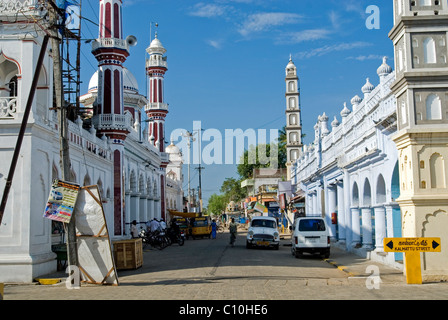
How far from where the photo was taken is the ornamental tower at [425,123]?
41.2 feet

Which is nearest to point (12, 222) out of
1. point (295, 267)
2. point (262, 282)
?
point (262, 282)

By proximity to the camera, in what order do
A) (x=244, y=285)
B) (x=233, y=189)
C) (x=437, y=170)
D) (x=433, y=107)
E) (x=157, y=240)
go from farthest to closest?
(x=233, y=189) → (x=157, y=240) → (x=433, y=107) → (x=437, y=170) → (x=244, y=285)

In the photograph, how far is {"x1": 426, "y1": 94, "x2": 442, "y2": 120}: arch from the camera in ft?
42.2

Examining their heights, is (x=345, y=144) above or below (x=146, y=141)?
below

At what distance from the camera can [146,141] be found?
42.3 meters

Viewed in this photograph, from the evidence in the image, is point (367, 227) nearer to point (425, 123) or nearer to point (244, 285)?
point (425, 123)

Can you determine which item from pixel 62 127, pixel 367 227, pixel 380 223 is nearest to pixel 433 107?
pixel 380 223

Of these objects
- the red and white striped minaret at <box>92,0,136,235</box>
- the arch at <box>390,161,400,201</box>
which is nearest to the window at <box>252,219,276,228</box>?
the red and white striped minaret at <box>92,0,136,235</box>

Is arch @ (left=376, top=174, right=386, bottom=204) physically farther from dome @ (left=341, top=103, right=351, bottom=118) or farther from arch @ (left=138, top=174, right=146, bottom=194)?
arch @ (left=138, top=174, right=146, bottom=194)

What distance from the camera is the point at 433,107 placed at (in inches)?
509

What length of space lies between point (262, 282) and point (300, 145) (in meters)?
44.0

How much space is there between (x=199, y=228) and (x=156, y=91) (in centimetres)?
1538

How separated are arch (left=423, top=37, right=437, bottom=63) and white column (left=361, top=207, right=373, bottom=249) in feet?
27.4
